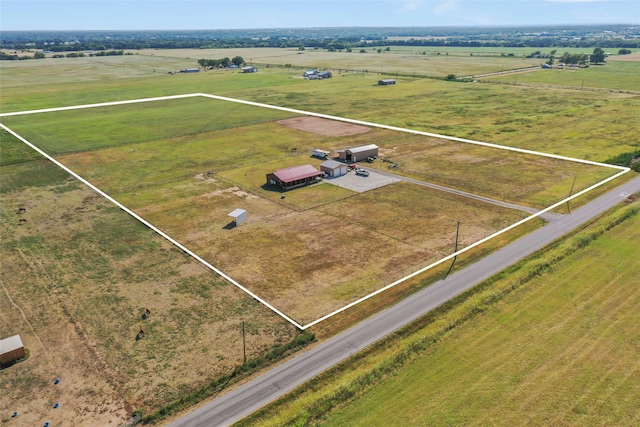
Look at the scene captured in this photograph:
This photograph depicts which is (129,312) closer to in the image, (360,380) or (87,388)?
(87,388)

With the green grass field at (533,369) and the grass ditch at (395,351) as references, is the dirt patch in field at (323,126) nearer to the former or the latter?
the grass ditch at (395,351)

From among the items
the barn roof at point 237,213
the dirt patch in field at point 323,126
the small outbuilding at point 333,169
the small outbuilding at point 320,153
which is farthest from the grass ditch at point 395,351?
the dirt patch in field at point 323,126

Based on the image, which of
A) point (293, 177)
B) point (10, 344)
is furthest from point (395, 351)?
point (293, 177)

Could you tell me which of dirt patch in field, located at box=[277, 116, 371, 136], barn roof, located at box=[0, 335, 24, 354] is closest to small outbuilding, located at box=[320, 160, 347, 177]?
dirt patch in field, located at box=[277, 116, 371, 136]

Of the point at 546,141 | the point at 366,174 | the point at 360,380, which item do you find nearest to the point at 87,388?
the point at 360,380
